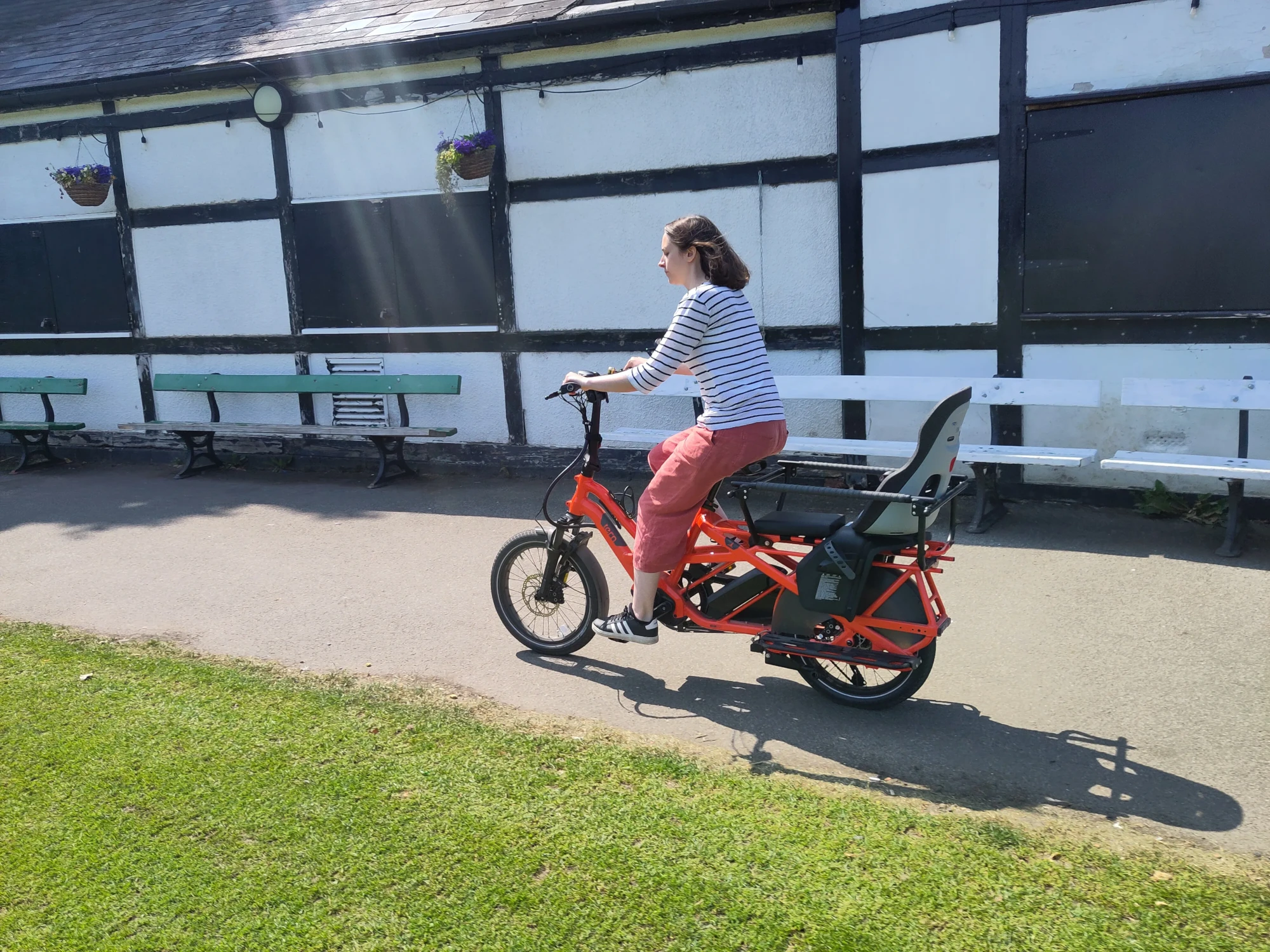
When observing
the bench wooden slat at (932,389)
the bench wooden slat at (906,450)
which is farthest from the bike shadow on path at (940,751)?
the bench wooden slat at (932,389)

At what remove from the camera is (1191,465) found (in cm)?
635

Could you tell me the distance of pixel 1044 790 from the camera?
3.74 metres

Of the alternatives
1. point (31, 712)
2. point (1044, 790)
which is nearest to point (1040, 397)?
point (1044, 790)

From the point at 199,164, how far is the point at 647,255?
4.92m

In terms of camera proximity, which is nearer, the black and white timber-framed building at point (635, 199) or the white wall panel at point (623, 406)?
the black and white timber-framed building at point (635, 199)

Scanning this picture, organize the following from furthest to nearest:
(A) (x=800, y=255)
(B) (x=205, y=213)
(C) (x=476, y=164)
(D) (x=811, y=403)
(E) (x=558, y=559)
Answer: (B) (x=205, y=213) → (C) (x=476, y=164) → (D) (x=811, y=403) → (A) (x=800, y=255) → (E) (x=558, y=559)

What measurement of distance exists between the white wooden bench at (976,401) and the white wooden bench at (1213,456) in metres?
0.27

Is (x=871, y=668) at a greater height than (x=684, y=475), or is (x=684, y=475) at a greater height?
(x=684, y=475)

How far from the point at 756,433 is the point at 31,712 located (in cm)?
333

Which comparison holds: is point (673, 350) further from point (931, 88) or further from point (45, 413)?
point (45, 413)

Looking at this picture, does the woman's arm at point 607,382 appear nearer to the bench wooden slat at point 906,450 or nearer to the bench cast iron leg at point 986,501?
the bench wooden slat at point 906,450

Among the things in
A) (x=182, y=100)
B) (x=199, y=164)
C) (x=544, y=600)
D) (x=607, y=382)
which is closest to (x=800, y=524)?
(x=607, y=382)

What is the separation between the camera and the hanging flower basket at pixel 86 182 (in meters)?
10.5

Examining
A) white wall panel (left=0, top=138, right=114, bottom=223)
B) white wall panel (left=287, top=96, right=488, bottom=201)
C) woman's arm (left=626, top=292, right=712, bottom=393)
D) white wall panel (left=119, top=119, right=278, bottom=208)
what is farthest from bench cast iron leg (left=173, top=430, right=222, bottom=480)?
woman's arm (left=626, top=292, right=712, bottom=393)
